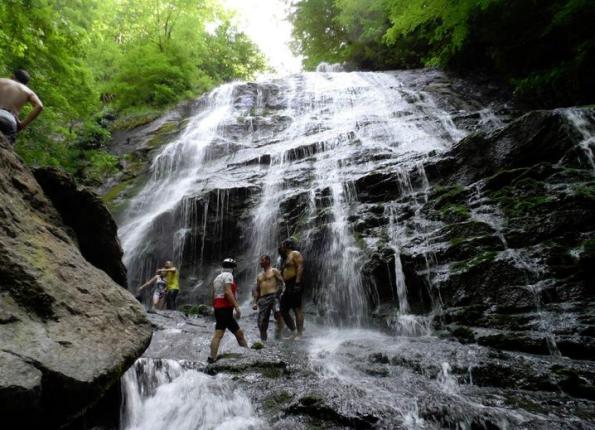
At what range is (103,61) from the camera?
20344 millimetres

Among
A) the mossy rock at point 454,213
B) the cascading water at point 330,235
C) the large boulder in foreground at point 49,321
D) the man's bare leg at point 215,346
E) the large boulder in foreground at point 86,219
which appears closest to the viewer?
the large boulder in foreground at point 49,321

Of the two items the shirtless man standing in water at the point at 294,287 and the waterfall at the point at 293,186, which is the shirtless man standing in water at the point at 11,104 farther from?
the waterfall at the point at 293,186

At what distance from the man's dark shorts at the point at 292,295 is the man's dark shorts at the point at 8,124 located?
15.5ft

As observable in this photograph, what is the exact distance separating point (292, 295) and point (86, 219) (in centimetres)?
361

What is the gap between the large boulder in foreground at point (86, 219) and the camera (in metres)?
5.17

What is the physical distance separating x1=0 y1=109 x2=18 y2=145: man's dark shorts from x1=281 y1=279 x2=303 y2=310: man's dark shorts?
4.73m

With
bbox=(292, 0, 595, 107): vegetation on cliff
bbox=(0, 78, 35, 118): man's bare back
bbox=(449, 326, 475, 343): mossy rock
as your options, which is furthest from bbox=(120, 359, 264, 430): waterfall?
bbox=(292, 0, 595, 107): vegetation on cliff

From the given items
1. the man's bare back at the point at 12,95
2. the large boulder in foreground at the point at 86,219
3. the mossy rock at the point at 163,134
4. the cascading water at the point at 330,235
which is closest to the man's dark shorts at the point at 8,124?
the man's bare back at the point at 12,95

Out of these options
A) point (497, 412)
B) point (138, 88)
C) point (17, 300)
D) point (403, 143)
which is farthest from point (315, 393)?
point (138, 88)

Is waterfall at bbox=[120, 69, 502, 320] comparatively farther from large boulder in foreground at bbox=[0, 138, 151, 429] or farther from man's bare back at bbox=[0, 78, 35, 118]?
man's bare back at bbox=[0, 78, 35, 118]

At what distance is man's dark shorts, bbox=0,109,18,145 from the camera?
17.5 feet

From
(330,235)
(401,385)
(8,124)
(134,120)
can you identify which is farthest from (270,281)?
(134,120)

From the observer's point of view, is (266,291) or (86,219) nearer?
(86,219)

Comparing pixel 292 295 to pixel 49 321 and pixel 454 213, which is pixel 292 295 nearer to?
pixel 454 213
